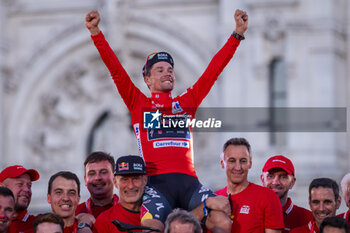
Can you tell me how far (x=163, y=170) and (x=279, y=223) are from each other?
124 cm

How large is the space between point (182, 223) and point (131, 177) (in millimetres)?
1123

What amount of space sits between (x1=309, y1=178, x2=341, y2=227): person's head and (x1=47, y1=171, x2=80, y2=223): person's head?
2.41 meters

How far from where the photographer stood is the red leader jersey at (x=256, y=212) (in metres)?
8.48

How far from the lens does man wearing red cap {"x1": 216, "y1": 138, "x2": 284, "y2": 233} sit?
27.9ft

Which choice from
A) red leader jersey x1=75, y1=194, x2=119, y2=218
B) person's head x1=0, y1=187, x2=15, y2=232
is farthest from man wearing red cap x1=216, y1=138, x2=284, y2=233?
person's head x1=0, y1=187, x2=15, y2=232

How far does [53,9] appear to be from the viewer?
24703mm

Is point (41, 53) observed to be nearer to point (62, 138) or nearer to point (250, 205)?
point (62, 138)

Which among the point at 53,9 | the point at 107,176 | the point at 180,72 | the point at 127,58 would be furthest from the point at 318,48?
the point at 107,176

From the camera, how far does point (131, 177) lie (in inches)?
328

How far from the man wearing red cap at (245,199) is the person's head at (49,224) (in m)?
1.66

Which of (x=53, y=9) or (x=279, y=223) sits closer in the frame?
(x=279, y=223)

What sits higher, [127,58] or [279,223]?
[127,58]

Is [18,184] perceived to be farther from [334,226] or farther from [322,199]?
[334,226]

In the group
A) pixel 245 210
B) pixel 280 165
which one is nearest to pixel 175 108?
pixel 245 210
